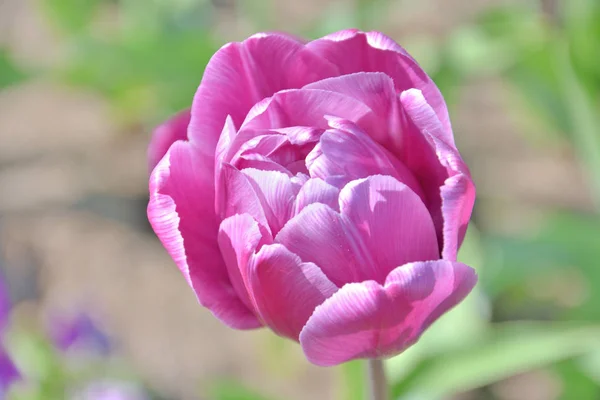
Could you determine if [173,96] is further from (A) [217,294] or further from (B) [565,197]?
(A) [217,294]

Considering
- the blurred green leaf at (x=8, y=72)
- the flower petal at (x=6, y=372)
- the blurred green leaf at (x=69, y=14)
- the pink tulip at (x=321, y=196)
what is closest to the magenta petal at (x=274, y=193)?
the pink tulip at (x=321, y=196)

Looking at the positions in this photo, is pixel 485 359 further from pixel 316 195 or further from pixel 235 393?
pixel 316 195

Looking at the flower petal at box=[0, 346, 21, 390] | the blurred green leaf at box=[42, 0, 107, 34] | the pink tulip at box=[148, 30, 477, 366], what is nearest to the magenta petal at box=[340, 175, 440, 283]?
the pink tulip at box=[148, 30, 477, 366]

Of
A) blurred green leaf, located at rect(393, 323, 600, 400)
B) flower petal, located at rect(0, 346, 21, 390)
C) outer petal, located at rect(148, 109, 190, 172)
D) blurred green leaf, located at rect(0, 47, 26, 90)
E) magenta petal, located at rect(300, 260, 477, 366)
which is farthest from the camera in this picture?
blurred green leaf, located at rect(0, 47, 26, 90)

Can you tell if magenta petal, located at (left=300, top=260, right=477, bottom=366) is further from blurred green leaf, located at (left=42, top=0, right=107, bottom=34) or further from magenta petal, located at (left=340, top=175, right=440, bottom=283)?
blurred green leaf, located at (left=42, top=0, right=107, bottom=34)

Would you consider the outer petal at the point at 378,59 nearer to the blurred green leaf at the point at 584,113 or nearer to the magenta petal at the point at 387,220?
the magenta petal at the point at 387,220

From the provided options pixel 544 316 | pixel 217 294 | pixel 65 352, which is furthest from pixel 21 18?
pixel 217 294
